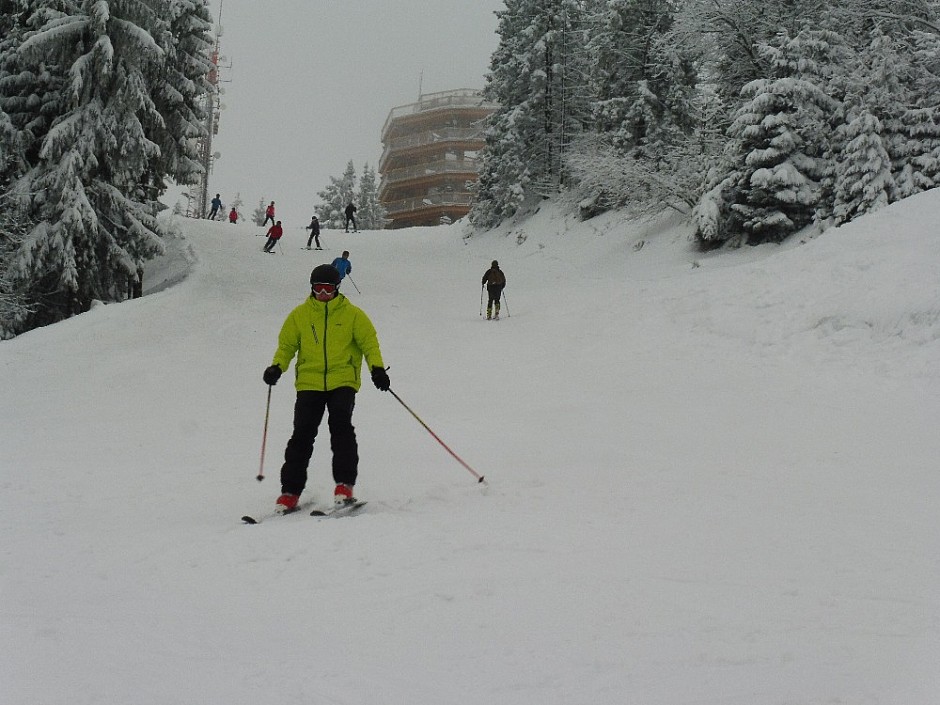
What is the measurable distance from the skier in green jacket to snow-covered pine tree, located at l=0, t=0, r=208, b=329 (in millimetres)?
12099

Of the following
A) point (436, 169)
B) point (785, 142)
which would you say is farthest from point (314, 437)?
point (436, 169)

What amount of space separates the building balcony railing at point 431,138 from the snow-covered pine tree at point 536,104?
30.5 meters

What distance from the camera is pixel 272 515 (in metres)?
5.35

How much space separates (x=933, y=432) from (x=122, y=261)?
53.8ft

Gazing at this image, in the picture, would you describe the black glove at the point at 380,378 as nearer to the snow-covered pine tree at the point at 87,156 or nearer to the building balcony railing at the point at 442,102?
the snow-covered pine tree at the point at 87,156

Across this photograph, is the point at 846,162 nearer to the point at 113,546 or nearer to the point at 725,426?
the point at 725,426

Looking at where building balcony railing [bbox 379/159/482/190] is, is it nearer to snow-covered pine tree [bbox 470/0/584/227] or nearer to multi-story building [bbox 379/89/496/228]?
multi-story building [bbox 379/89/496/228]

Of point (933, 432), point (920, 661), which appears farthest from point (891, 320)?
point (920, 661)

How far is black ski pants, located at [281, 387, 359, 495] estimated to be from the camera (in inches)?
215

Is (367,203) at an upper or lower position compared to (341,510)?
upper

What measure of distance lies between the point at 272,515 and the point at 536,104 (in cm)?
3133

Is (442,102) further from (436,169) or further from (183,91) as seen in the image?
(183,91)

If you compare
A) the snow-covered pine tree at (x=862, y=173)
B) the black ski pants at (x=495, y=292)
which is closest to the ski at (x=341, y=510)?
the black ski pants at (x=495, y=292)

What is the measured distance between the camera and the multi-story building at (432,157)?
65812 millimetres
